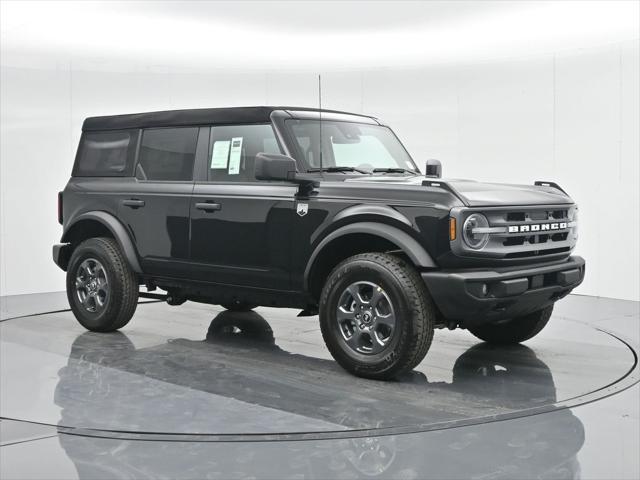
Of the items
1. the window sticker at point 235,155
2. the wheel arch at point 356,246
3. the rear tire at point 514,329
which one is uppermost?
the window sticker at point 235,155

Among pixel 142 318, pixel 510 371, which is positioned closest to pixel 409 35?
pixel 142 318

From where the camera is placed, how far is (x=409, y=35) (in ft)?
31.0

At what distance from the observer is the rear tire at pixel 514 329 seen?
615 cm

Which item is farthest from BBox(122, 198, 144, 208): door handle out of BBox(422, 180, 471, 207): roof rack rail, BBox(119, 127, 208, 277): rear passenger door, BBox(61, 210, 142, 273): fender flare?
BBox(422, 180, 471, 207): roof rack rail

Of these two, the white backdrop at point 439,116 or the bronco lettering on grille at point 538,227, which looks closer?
the bronco lettering on grille at point 538,227

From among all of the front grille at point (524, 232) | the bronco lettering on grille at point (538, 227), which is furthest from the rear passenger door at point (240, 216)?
the bronco lettering on grille at point (538, 227)

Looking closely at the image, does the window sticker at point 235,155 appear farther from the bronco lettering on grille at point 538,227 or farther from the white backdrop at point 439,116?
the white backdrop at point 439,116

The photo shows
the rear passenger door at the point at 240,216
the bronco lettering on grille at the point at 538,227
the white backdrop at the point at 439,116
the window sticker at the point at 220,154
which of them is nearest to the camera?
the bronco lettering on grille at the point at 538,227

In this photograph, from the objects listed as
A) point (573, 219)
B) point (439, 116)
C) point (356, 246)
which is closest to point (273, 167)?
point (356, 246)

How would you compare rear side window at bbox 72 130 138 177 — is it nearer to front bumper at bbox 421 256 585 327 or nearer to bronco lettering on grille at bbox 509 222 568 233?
front bumper at bbox 421 256 585 327

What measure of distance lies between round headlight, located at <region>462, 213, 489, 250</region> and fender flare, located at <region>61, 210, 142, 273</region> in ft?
9.87

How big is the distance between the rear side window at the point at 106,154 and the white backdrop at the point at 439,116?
3236 mm

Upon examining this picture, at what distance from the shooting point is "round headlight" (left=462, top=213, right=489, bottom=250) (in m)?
4.83

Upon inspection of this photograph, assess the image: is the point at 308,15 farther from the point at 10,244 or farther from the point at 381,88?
the point at 10,244
